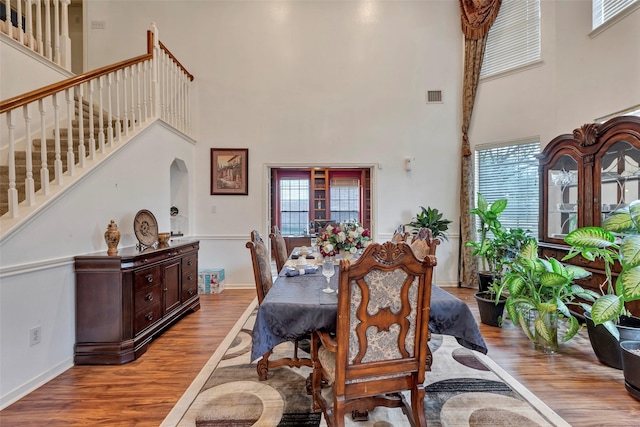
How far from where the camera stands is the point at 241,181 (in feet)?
15.9

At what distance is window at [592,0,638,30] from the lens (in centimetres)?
308

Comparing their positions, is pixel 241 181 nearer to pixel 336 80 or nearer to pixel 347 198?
pixel 336 80

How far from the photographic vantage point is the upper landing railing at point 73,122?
7.12ft

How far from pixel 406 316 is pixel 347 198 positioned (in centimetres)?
593

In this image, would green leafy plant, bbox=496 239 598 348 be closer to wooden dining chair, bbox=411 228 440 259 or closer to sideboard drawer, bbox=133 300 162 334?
wooden dining chair, bbox=411 228 440 259

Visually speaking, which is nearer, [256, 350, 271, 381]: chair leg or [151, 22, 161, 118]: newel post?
[256, 350, 271, 381]: chair leg

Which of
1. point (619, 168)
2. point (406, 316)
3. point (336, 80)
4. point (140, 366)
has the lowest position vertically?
point (140, 366)

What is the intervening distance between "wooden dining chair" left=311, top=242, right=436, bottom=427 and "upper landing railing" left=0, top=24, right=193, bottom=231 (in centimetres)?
235

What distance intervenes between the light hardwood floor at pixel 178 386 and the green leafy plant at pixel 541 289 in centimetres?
29

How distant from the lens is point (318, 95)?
4879 mm

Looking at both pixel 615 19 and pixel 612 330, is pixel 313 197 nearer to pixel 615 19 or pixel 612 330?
→ pixel 615 19

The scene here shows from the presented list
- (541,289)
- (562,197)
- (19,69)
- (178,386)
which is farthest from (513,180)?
Answer: (19,69)

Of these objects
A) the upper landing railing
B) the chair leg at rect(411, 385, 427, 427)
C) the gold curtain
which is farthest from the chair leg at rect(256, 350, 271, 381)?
the gold curtain

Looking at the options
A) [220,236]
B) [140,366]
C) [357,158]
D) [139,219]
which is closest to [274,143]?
[357,158]
